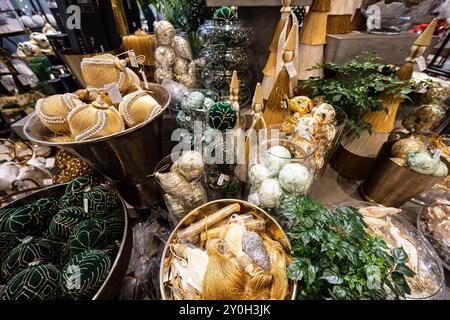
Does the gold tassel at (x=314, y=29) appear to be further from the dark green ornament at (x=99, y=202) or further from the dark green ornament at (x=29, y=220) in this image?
the dark green ornament at (x=29, y=220)

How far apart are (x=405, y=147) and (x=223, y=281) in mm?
844

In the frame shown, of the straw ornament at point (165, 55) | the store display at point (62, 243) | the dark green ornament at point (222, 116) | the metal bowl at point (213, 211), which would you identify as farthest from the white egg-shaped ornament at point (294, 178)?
the straw ornament at point (165, 55)

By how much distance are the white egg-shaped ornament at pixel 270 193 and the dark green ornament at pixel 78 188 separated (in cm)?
55

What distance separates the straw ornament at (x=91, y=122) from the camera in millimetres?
517

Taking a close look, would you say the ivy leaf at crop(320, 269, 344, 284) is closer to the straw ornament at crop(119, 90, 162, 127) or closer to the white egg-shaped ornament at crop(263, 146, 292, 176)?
the white egg-shaped ornament at crop(263, 146, 292, 176)

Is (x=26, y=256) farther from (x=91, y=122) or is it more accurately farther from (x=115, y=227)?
(x=91, y=122)

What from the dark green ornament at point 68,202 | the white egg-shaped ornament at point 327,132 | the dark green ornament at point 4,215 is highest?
the white egg-shaped ornament at point 327,132

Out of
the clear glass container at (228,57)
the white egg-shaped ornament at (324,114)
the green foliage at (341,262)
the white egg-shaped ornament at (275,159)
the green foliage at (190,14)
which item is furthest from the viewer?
the green foliage at (190,14)

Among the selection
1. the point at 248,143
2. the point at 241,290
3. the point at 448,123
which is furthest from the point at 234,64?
the point at 448,123

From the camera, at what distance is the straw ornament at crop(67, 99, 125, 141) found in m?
0.52

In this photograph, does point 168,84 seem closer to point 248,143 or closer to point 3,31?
point 248,143

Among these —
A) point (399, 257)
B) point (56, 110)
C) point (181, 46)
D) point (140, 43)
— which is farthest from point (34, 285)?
point (140, 43)

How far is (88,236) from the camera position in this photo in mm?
479

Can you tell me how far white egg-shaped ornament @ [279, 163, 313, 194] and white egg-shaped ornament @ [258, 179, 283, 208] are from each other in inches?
0.8
